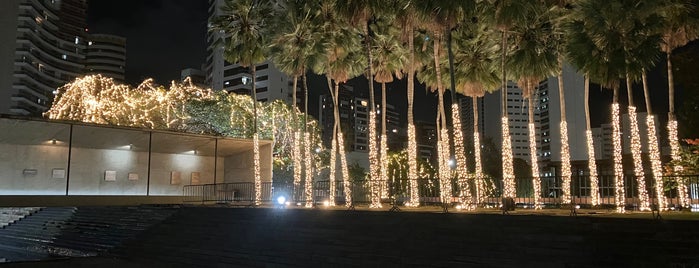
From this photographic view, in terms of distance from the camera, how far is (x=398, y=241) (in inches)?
549

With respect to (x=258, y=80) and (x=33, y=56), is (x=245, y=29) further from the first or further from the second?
(x=258, y=80)

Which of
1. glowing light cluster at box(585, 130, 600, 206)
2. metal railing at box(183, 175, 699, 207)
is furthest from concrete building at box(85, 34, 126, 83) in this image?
glowing light cluster at box(585, 130, 600, 206)

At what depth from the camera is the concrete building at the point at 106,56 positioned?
5354 inches

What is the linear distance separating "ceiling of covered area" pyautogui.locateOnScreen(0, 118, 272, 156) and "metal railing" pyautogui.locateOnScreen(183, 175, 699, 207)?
231 cm

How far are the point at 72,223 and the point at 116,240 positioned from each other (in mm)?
4000

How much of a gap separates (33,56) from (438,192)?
89.3 metres

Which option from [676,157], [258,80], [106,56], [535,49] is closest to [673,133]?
[676,157]

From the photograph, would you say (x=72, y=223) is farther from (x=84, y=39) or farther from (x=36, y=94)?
(x=84, y=39)

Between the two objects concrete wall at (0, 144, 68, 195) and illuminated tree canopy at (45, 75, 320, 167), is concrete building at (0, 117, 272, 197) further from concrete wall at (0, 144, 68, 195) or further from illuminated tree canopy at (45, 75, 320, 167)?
illuminated tree canopy at (45, 75, 320, 167)

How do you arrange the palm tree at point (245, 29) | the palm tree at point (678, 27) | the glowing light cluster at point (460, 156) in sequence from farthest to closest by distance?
the palm tree at point (245, 29)
the glowing light cluster at point (460, 156)
the palm tree at point (678, 27)

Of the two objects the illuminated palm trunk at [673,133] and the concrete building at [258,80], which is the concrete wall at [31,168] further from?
the concrete building at [258,80]

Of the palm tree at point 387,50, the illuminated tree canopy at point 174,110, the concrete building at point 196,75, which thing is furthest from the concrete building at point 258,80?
the palm tree at point 387,50

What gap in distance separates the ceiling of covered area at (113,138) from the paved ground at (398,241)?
26.9 feet

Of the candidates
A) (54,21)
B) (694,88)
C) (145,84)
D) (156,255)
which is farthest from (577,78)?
(54,21)
